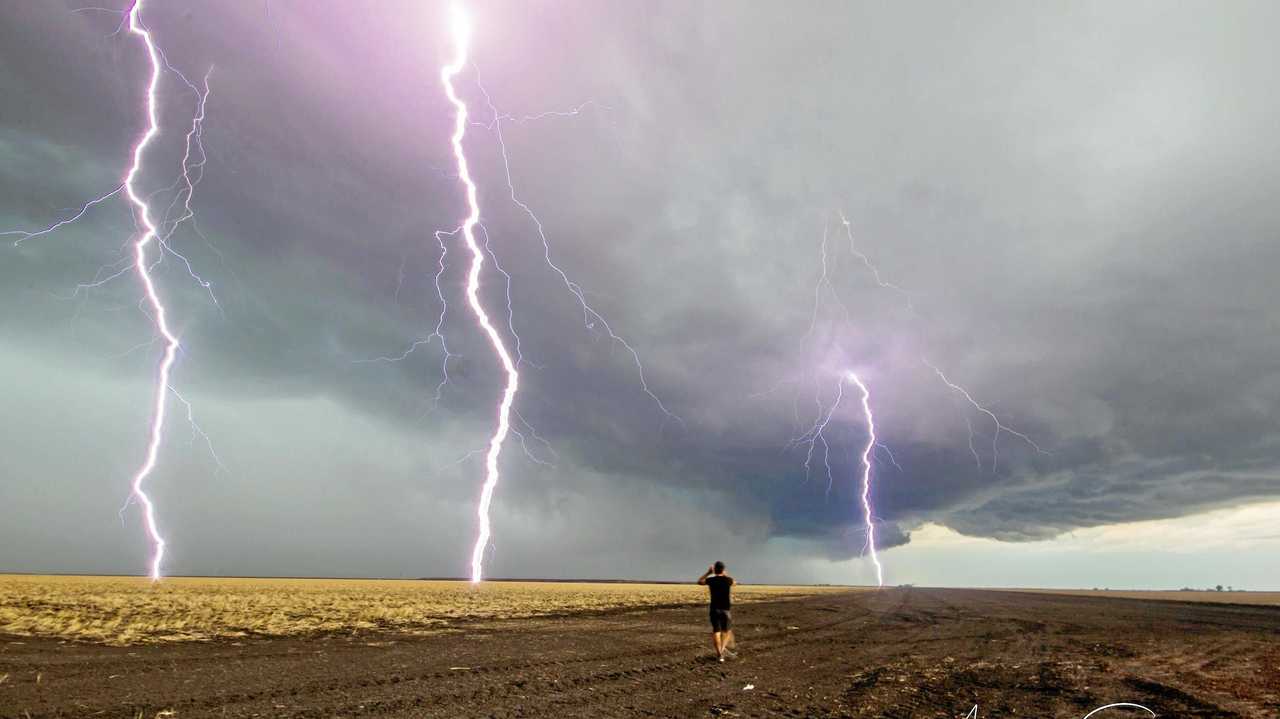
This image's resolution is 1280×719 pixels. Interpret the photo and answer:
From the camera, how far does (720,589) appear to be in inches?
569

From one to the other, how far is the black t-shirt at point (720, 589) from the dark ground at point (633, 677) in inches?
47.4

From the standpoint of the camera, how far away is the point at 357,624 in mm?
21281

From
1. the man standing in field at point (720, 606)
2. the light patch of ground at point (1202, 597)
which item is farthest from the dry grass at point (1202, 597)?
the man standing in field at point (720, 606)

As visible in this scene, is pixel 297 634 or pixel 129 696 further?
pixel 297 634

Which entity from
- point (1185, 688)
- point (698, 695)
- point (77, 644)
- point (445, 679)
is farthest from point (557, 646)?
point (1185, 688)

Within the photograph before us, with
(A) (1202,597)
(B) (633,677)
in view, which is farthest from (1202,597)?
(B) (633,677)

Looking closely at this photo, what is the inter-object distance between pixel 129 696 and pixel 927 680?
13024 millimetres

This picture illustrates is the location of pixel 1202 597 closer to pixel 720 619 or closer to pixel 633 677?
pixel 720 619

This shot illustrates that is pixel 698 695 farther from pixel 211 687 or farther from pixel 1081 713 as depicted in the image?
pixel 211 687

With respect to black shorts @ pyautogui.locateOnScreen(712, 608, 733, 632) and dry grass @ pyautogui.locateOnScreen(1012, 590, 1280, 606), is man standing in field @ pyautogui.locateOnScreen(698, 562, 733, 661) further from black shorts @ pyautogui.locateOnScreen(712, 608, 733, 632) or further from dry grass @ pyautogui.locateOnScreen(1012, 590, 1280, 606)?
dry grass @ pyautogui.locateOnScreen(1012, 590, 1280, 606)

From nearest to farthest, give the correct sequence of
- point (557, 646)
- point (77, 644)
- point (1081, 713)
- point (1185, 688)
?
1. point (1081, 713)
2. point (1185, 688)
3. point (77, 644)
4. point (557, 646)

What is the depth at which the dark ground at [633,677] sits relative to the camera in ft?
30.2

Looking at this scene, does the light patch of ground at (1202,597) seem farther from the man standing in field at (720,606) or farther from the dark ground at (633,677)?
the man standing in field at (720,606)

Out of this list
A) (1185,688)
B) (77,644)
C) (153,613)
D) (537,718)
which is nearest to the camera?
(537,718)
